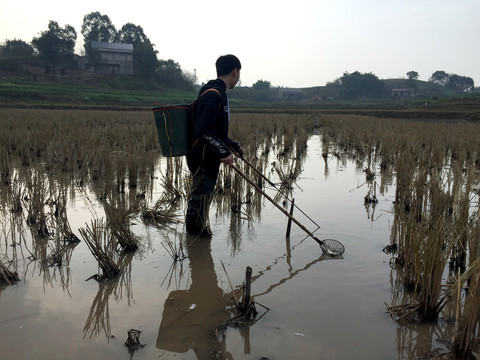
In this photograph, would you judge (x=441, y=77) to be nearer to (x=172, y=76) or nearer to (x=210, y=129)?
(x=172, y=76)

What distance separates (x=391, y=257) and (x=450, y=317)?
106 centimetres

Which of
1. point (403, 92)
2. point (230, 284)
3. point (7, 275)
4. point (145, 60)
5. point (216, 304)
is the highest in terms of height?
point (145, 60)

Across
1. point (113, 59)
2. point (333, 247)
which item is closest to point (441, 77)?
point (113, 59)

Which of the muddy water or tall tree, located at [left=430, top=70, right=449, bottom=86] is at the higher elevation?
tall tree, located at [left=430, top=70, right=449, bottom=86]

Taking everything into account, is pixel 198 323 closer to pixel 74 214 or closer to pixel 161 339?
pixel 161 339

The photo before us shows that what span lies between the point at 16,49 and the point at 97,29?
12.7 metres

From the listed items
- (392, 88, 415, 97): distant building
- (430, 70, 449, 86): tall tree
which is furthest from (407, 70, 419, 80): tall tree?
(392, 88, 415, 97): distant building

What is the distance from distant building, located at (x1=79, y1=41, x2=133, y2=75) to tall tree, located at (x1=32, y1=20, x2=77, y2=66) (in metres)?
3.67

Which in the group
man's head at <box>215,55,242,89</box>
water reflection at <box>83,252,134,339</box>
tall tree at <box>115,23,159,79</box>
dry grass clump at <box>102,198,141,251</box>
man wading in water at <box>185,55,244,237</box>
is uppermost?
tall tree at <box>115,23,159,79</box>

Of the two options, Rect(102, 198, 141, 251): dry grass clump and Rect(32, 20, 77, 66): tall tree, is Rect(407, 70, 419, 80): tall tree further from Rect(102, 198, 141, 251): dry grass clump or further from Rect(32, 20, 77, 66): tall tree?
Rect(102, 198, 141, 251): dry grass clump

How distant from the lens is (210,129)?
356 centimetres

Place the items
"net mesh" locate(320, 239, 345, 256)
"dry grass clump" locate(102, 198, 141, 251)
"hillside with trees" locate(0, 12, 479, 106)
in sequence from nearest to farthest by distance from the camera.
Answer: "dry grass clump" locate(102, 198, 141, 251) → "net mesh" locate(320, 239, 345, 256) → "hillside with trees" locate(0, 12, 479, 106)

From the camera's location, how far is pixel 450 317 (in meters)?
2.41

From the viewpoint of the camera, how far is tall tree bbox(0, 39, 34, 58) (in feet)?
188
